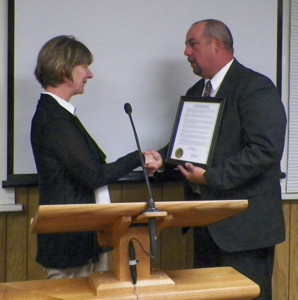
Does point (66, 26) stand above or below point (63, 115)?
above

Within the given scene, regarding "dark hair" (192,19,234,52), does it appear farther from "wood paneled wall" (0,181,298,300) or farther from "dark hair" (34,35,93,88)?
"wood paneled wall" (0,181,298,300)

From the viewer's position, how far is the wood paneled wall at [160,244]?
2623mm

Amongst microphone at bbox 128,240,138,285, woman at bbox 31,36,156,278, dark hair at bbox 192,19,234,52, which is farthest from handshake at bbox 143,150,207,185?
microphone at bbox 128,240,138,285

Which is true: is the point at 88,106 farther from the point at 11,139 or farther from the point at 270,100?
the point at 270,100

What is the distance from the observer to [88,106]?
2.69 metres

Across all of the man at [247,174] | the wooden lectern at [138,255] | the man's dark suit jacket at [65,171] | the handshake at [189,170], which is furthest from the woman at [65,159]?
the wooden lectern at [138,255]

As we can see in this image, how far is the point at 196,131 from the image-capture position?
2.37 metres

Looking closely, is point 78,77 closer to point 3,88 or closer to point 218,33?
point 3,88

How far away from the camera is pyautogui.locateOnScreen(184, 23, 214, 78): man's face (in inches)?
96.6

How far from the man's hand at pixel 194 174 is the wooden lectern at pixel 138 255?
699 millimetres

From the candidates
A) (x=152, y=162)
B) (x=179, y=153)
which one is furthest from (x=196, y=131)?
(x=152, y=162)

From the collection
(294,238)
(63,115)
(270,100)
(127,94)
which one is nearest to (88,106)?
(127,94)

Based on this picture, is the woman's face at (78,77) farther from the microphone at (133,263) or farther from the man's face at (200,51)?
the microphone at (133,263)

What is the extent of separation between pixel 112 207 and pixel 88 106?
1395 millimetres
